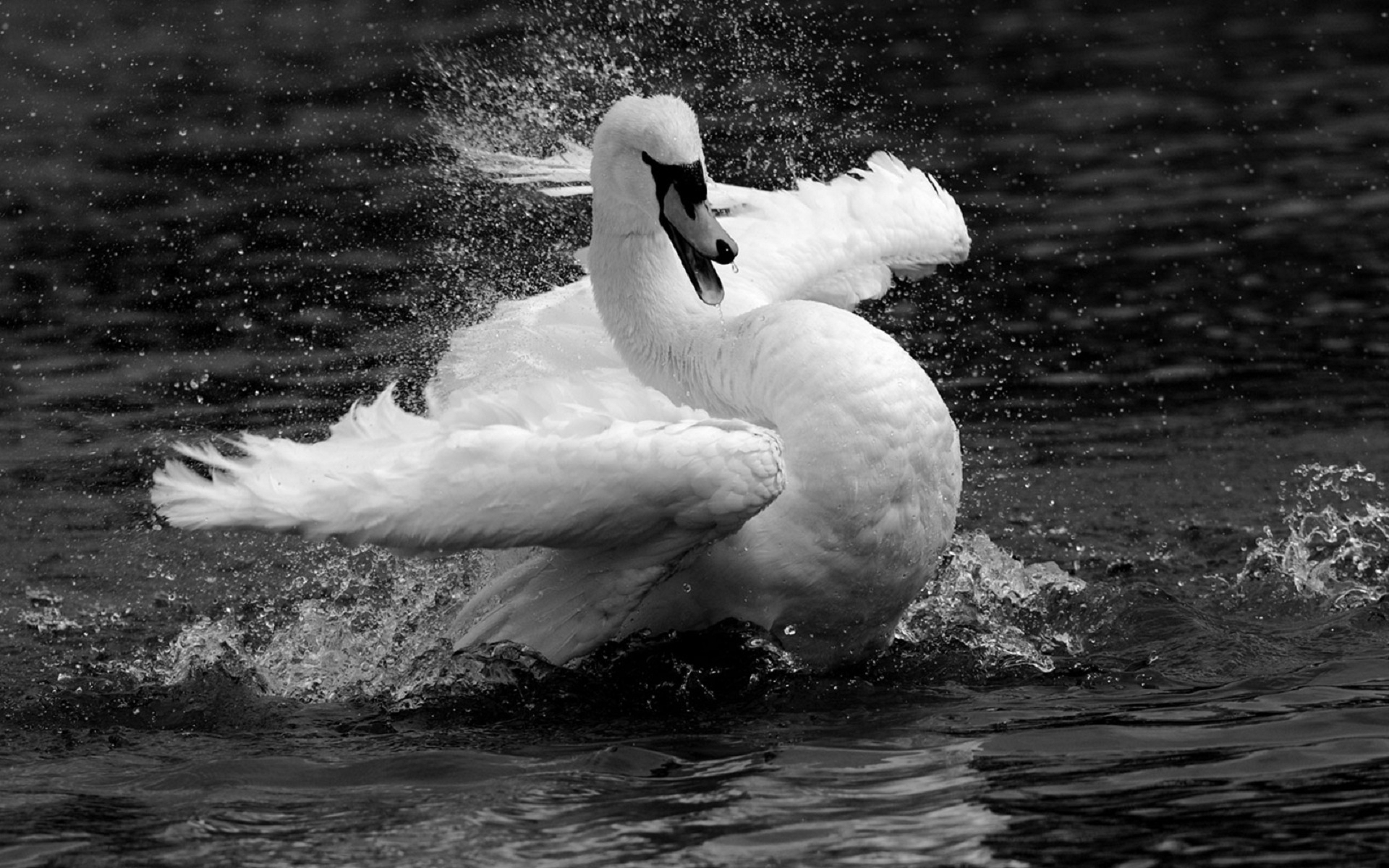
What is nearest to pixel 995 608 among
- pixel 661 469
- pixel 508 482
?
pixel 661 469

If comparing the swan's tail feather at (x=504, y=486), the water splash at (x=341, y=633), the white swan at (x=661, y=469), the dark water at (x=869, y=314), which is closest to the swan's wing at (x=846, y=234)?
the dark water at (x=869, y=314)

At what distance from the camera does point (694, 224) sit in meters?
6.82

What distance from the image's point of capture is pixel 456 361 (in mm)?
8078

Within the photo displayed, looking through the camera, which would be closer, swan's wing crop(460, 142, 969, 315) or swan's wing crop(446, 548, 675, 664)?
swan's wing crop(446, 548, 675, 664)

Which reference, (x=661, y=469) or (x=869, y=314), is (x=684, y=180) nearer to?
(x=661, y=469)

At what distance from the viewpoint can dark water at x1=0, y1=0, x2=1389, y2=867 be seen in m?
5.78

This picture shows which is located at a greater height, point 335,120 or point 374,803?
point 335,120

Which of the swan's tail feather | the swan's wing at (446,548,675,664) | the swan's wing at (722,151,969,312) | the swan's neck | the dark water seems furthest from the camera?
the swan's wing at (722,151,969,312)

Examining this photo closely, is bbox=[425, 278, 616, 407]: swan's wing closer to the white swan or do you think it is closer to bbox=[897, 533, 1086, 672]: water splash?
the white swan

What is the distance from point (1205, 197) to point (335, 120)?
6298mm

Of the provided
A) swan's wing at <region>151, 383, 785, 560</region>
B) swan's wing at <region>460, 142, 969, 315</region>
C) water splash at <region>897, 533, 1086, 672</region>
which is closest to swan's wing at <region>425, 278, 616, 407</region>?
swan's wing at <region>460, 142, 969, 315</region>

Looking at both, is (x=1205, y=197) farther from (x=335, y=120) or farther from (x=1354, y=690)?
(x=1354, y=690)

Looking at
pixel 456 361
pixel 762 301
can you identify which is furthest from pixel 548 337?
pixel 762 301

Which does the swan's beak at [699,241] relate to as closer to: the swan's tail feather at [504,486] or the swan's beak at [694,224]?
the swan's beak at [694,224]
